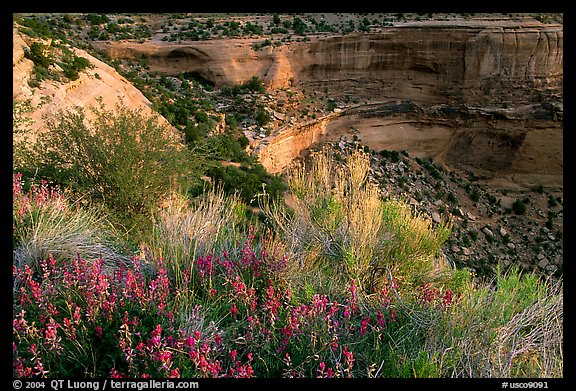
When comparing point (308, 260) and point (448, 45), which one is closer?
point (308, 260)

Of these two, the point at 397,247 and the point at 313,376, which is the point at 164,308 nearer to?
the point at 313,376

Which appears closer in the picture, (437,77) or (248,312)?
(248,312)

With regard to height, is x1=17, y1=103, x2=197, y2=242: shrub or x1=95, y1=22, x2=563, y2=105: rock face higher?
x1=95, y1=22, x2=563, y2=105: rock face

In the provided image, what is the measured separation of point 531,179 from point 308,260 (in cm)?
2407

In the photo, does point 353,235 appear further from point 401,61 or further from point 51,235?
point 401,61

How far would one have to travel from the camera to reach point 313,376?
10.3 feet

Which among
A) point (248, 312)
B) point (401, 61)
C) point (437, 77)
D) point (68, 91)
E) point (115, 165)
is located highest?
point (401, 61)

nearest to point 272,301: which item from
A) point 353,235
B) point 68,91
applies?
point 353,235

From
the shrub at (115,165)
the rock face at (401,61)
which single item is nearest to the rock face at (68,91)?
the shrub at (115,165)

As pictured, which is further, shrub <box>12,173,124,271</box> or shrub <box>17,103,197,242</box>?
shrub <box>17,103,197,242</box>

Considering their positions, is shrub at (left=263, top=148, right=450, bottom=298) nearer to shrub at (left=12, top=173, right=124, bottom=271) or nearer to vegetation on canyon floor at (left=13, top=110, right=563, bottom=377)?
vegetation on canyon floor at (left=13, top=110, right=563, bottom=377)

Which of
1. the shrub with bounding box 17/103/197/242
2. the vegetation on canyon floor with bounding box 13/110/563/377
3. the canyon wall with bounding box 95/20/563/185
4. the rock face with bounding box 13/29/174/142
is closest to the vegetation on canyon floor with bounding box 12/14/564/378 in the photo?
the vegetation on canyon floor with bounding box 13/110/563/377

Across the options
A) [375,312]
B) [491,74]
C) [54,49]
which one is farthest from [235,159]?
[491,74]

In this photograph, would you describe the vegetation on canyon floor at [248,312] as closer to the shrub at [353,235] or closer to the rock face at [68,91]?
the shrub at [353,235]
